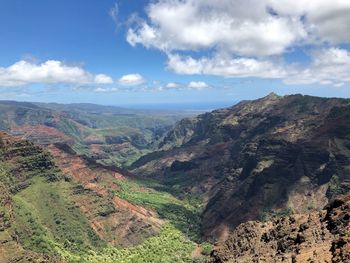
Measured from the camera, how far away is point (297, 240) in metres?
99.8

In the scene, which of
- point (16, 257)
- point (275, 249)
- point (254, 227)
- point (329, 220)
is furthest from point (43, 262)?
point (329, 220)

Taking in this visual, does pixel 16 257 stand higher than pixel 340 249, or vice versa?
pixel 340 249

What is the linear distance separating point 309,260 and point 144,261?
117m

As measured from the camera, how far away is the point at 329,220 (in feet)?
327

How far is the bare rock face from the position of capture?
88125 mm

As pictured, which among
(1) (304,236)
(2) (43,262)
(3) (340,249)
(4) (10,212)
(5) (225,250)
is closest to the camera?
(3) (340,249)

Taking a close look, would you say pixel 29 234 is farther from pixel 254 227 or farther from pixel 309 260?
pixel 309 260

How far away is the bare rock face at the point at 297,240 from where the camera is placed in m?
88.1

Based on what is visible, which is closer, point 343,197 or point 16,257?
point 343,197

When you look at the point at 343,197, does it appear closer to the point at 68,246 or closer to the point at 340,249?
the point at 340,249

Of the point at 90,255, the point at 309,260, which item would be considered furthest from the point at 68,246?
the point at 309,260

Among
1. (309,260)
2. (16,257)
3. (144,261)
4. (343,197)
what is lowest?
(144,261)

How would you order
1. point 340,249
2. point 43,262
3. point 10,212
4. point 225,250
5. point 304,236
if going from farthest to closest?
1. point 10,212
2. point 43,262
3. point 225,250
4. point 304,236
5. point 340,249

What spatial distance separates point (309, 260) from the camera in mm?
87562
